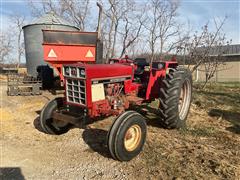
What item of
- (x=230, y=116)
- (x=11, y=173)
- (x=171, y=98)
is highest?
(x=171, y=98)

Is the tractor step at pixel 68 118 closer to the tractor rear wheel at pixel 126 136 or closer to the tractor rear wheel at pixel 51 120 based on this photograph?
the tractor rear wheel at pixel 51 120

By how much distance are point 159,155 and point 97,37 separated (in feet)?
20.6

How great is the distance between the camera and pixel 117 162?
4340 mm

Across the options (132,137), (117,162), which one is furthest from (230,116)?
(117,162)

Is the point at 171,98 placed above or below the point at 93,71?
below

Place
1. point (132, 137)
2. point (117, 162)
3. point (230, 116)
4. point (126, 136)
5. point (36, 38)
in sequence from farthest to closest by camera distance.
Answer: point (36, 38)
point (230, 116)
point (132, 137)
point (126, 136)
point (117, 162)

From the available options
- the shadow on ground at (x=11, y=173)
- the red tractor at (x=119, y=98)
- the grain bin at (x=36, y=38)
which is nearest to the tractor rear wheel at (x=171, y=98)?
Answer: the red tractor at (x=119, y=98)

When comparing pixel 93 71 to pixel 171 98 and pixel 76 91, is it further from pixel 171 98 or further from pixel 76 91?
pixel 171 98

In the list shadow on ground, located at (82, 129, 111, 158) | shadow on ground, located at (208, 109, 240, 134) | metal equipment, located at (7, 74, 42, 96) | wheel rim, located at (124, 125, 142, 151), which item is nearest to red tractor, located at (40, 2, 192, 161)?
wheel rim, located at (124, 125, 142, 151)

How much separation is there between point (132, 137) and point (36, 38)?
10190 millimetres

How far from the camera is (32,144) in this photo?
17.2 ft

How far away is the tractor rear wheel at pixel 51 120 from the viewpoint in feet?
17.7

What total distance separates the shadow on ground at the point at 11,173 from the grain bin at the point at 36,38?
9.34 m

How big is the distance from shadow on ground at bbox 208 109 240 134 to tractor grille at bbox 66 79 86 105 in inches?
136
